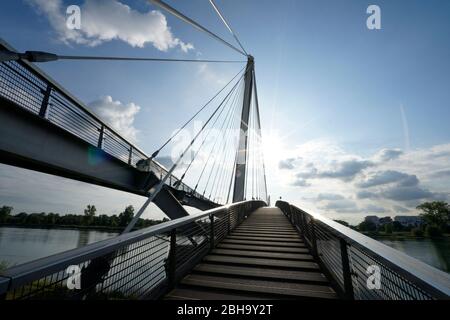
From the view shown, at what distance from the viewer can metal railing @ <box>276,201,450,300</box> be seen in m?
1.18

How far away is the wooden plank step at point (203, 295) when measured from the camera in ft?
9.27

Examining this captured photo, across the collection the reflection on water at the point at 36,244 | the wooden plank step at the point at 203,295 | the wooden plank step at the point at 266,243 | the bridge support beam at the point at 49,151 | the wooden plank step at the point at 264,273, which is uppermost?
the bridge support beam at the point at 49,151

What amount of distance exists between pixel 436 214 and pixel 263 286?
64965 millimetres

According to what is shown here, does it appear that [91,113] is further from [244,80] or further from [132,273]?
[244,80]

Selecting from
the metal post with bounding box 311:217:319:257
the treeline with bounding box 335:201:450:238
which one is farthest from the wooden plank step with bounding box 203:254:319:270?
the treeline with bounding box 335:201:450:238

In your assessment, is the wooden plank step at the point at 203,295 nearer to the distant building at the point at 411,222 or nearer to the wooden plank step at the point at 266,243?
the wooden plank step at the point at 266,243

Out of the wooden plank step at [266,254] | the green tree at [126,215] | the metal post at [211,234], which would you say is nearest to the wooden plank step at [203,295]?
the wooden plank step at [266,254]

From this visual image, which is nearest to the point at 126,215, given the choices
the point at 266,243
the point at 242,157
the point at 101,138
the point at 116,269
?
the point at 242,157

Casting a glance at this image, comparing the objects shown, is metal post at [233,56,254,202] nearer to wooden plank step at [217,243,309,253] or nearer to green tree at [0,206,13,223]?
wooden plank step at [217,243,309,253]

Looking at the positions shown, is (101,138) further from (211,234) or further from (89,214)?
(89,214)

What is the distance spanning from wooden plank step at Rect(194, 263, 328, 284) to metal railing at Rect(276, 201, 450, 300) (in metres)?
0.23

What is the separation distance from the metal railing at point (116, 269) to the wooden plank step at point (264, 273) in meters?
0.32
